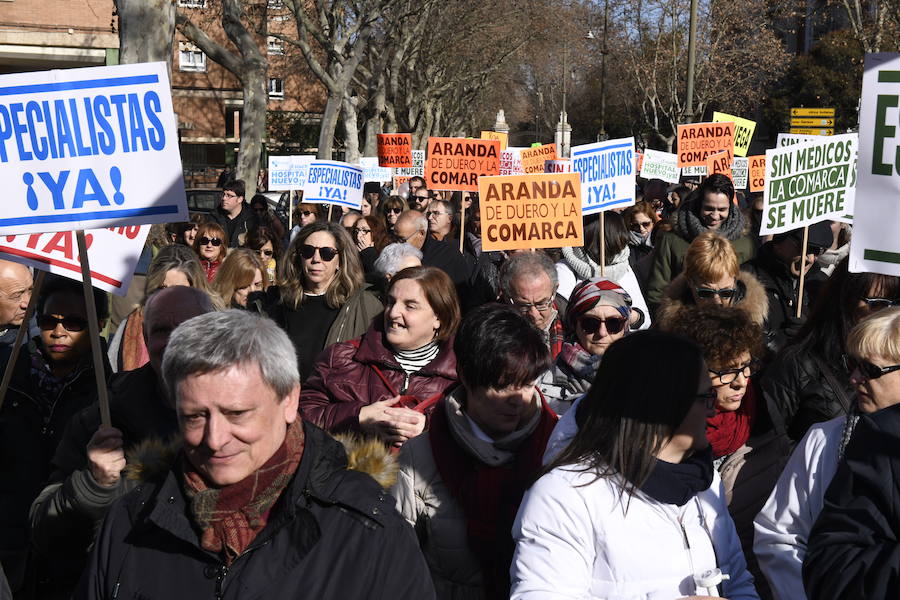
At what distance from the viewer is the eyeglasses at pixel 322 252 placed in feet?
19.6

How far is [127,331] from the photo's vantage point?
540 centimetres

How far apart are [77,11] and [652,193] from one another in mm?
31569

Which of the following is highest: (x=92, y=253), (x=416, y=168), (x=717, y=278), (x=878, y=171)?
(x=878, y=171)

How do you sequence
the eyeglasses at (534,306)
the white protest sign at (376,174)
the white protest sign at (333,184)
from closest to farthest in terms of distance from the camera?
the eyeglasses at (534,306) → the white protest sign at (333,184) → the white protest sign at (376,174)

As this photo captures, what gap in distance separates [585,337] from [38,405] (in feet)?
7.28

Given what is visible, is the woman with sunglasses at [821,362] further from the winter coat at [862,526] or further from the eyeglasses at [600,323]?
the winter coat at [862,526]

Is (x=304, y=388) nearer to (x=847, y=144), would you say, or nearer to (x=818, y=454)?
(x=818, y=454)

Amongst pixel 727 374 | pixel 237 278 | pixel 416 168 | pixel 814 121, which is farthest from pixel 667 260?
pixel 814 121

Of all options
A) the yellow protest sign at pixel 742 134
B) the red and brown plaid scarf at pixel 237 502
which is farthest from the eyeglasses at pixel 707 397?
the yellow protest sign at pixel 742 134

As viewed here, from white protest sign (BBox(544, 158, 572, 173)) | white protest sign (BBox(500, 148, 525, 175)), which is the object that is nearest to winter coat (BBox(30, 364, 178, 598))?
white protest sign (BBox(544, 158, 572, 173))

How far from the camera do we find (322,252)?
19.6ft

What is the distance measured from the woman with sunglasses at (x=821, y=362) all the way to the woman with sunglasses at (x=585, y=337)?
72cm

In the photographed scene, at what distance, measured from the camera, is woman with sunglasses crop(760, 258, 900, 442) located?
3.92 meters

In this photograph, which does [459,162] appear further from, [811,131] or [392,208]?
[811,131]
